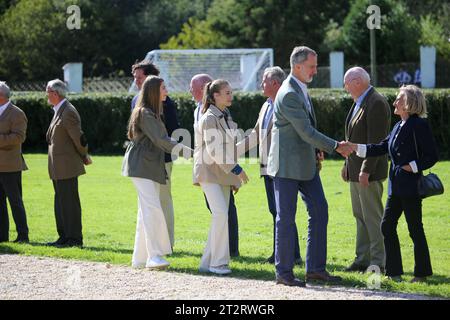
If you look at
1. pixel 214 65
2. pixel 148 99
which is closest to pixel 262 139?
pixel 148 99

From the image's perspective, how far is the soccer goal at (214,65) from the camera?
35.2 meters

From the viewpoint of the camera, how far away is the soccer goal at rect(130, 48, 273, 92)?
35219 mm

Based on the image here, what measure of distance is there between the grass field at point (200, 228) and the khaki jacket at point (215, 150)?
1.07 metres

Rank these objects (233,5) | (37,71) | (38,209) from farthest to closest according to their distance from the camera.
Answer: (233,5) → (37,71) → (38,209)

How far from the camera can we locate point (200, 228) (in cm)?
1359

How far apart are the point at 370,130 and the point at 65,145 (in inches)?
172

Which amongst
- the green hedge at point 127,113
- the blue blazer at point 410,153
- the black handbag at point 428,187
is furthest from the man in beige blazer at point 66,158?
the green hedge at point 127,113

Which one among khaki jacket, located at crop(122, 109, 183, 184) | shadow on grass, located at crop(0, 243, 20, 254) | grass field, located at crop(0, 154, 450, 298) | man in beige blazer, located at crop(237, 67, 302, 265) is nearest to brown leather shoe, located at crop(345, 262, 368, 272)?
grass field, located at crop(0, 154, 450, 298)

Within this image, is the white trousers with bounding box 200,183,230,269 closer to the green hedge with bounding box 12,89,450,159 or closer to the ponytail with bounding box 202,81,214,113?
the ponytail with bounding box 202,81,214,113

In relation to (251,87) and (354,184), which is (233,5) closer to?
(251,87)

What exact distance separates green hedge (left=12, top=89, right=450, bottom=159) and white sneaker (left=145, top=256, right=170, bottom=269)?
1438 cm
